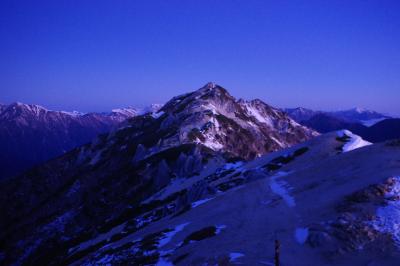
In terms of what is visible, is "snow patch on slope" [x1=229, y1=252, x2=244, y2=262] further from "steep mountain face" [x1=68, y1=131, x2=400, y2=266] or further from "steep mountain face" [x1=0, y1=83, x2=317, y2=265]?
"steep mountain face" [x1=0, y1=83, x2=317, y2=265]

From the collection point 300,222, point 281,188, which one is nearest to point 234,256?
point 300,222

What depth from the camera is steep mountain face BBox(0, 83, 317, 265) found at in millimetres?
91250

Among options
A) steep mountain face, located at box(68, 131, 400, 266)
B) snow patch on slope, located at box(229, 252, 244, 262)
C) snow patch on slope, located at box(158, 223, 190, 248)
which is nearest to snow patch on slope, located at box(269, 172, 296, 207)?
steep mountain face, located at box(68, 131, 400, 266)

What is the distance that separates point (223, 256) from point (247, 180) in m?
42.9

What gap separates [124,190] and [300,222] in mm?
92025

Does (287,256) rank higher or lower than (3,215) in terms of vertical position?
Answer: higher

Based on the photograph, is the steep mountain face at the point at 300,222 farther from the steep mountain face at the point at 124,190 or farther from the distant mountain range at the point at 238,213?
the steep mountain face at the point at 124,190

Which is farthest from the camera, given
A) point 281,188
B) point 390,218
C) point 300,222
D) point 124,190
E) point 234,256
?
point 124,190

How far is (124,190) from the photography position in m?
122

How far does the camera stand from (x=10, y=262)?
4301 inches

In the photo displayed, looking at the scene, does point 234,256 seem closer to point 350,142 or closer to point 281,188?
point 281,188

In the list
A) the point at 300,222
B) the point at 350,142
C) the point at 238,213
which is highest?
the point at 350,142

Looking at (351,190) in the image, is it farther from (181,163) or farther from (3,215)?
(3,215)

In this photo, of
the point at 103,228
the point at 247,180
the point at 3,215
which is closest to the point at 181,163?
the point at 103,228
